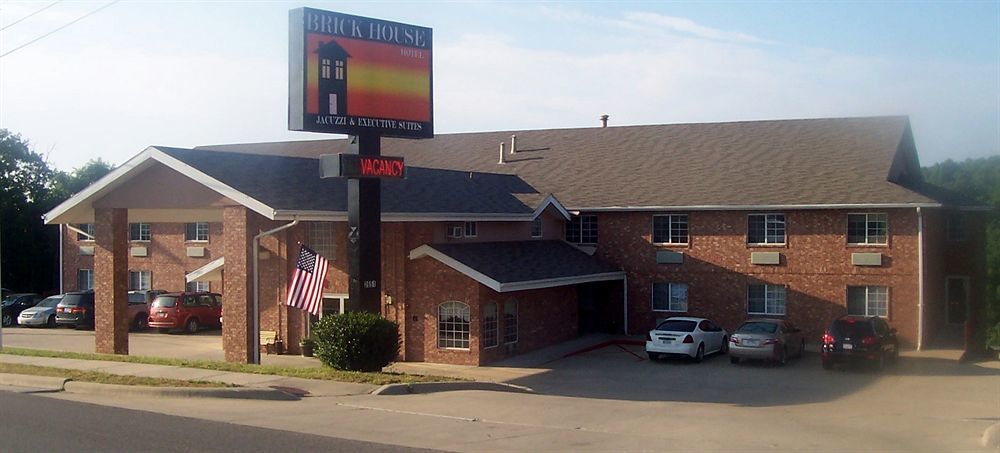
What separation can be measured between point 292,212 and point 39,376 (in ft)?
21.8

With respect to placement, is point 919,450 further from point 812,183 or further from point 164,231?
point 164,231

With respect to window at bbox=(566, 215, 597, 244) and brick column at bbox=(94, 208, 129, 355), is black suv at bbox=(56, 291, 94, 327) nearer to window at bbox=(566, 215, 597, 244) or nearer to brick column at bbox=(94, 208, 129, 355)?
brick column at bbox=(94, 208, 129, 355)

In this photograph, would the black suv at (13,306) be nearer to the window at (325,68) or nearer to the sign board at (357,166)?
the sign board at (357,166)

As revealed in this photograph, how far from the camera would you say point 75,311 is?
3859 centimetres

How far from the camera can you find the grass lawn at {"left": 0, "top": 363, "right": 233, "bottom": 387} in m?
18.7

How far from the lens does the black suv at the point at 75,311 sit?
127ft

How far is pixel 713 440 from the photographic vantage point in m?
14.2

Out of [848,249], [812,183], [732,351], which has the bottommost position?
[732,351]

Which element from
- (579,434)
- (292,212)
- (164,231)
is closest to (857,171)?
(292,212)

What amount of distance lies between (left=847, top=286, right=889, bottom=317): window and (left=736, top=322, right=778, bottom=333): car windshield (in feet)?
17.0

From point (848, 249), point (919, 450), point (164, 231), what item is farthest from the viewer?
point (164, 231)

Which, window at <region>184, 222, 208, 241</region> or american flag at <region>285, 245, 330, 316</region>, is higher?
window at <region>184, 222, 208, 241</region>

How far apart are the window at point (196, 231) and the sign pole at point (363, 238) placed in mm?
22298

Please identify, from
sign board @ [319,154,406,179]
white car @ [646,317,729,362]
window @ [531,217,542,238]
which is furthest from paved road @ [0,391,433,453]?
window @ [531,217,542,238]
